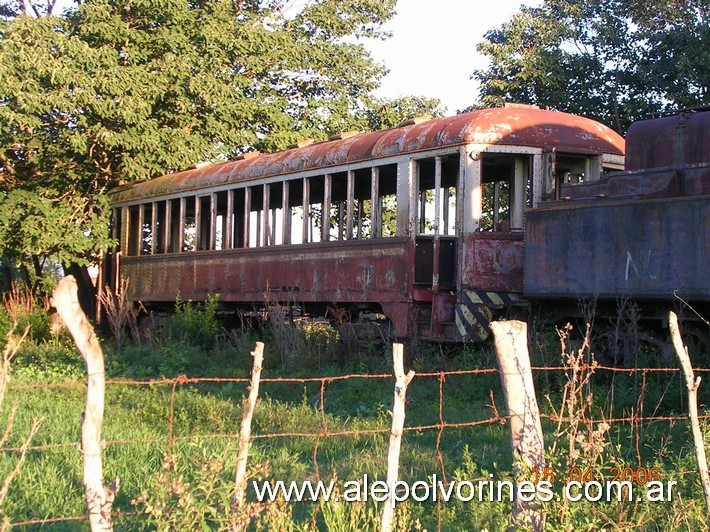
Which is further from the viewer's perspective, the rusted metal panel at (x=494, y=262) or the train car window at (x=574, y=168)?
the train car window at (x=574, y=168)

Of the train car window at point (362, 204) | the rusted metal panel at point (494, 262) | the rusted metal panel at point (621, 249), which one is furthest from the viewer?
the train car window at point (362, 204)

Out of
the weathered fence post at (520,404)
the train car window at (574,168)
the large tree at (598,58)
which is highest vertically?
the large tree at (598,58)

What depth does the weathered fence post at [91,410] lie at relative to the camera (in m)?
4.10

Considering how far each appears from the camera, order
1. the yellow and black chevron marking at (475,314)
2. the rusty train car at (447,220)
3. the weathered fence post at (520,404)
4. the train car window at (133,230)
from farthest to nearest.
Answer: the train car window at (133,230) → the yellow and black chevron marking at (475,314) → the rusty train car at (447,220) → the weathered fence post at (520,404)

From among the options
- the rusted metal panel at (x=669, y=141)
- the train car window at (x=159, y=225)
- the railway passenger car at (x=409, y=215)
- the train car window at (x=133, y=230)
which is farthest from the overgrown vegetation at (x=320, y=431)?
the train car window at (x=133, y=230)

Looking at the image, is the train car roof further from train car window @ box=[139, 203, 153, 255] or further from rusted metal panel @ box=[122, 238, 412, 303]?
train car window @ box=[139, 203, 153, 255]

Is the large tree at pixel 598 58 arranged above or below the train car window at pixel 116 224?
above

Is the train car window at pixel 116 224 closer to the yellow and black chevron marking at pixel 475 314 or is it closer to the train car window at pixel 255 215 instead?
the train car window at pixel 255 215

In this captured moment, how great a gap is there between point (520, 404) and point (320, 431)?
360 centimetres

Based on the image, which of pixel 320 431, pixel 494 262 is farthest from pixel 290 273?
pixel 320 431

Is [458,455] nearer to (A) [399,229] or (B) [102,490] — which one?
(B) [102,490]

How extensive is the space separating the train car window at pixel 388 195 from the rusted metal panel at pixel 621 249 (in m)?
2.62

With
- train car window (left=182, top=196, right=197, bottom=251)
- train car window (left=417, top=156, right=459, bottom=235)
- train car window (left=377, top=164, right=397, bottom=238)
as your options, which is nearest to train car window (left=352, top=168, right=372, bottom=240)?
train car window (left=377, top=164, right=397, bottom=238)

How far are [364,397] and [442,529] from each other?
4.47m
